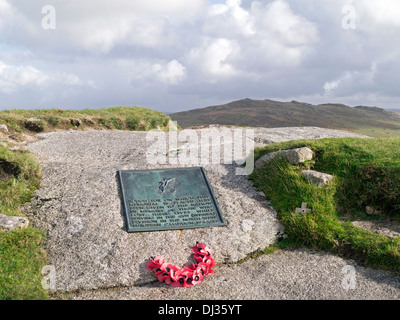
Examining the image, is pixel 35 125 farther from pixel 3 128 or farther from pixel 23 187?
pixel 23 187

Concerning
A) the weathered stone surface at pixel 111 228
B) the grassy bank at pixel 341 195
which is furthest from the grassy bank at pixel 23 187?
the grassy bank at pixel 341 195

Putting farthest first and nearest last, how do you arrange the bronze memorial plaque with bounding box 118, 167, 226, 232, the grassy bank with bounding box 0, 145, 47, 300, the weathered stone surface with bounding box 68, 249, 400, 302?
the bronze memorial plaque with bounding box 118, 167, 226, 232, the weathered stone surface with bounding box 68, 249, 400, 302, the grassy bank with bounding box 0, 145, 47, 300

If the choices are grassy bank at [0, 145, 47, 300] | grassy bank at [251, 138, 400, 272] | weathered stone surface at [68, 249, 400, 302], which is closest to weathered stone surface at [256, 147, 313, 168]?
grassy bank at [251, 138, 400, 272]

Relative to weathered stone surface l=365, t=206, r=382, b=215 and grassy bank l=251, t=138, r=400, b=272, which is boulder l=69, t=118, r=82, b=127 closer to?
grassy bank l=251, t=138, r=400, b=272

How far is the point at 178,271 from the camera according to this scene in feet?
15.8

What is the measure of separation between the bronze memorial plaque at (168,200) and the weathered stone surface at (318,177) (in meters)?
1.69

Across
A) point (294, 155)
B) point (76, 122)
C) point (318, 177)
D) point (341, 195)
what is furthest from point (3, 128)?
point (341, 195)

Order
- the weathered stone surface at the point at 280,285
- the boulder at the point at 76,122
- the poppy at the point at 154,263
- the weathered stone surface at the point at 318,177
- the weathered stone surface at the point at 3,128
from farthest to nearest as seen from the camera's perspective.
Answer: the boulder at the point at 76,122
the weathered stone surface at the point at 3,128
the weathered stone surface at the point at 318,177
the poppy at the point at 154,263
the weathered stone surface at the point at 280,285

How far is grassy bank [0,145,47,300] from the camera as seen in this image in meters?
4.41

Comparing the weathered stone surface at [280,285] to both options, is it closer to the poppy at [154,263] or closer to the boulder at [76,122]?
the poppy at [154,263]

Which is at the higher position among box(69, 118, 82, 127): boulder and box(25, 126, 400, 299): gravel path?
box(69, 118, 82, 127): boulder

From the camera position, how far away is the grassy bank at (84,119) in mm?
10352

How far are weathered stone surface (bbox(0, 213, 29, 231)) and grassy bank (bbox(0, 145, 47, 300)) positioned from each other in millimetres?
119
